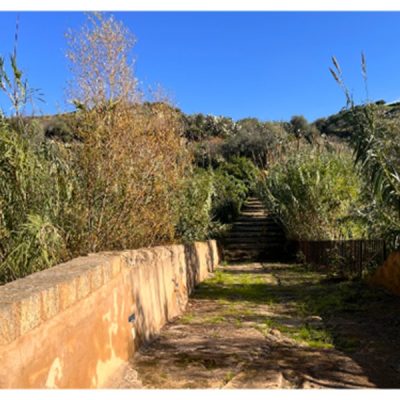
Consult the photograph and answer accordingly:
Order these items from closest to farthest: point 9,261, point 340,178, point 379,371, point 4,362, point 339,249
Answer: point 4,362, point 9,261, point 379,371, point 339,249, point 340,178

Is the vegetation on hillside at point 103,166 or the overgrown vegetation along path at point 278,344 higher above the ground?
the vegetation on hillside at point 103,166

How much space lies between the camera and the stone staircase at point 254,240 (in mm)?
16516

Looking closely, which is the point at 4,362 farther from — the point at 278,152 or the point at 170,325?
the point at 278,152

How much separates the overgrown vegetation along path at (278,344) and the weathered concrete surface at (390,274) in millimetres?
206

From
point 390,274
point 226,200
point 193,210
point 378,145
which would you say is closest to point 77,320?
point 378,145

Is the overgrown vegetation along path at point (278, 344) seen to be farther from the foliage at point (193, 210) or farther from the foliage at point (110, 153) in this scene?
the foliage at point (193, 210)

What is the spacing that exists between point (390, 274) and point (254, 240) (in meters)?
10.1

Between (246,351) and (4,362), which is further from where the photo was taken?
(246,351)

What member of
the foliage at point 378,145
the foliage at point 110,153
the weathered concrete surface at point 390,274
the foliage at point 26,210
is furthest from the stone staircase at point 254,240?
the foliage at point 26,210

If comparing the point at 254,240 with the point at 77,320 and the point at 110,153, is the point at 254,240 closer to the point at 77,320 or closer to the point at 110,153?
the point at 110,153

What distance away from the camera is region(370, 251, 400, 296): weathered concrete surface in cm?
682

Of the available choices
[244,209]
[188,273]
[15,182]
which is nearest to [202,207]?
[188,273]

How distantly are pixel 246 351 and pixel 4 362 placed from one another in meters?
Answer: 2.69

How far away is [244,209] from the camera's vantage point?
68.4 feet
